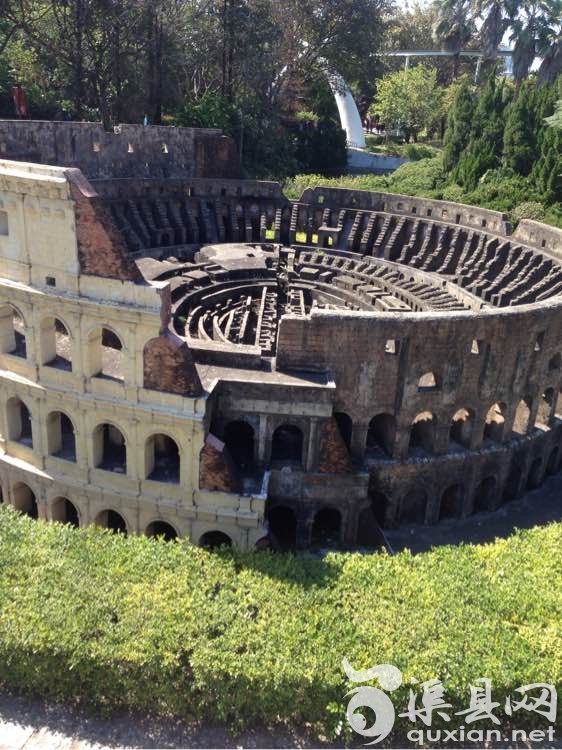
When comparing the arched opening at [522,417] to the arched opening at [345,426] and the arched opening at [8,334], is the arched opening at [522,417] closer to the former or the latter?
the arched opening at [345,426]

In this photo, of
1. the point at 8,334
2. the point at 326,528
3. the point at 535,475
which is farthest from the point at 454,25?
the point at 8,334

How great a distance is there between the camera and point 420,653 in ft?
50.5

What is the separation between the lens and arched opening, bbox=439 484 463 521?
25703 millimetres

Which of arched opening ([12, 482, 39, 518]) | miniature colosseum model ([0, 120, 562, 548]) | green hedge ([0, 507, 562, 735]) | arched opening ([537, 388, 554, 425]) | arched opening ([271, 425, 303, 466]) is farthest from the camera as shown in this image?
arched opening ([537, 388, 554, 425])

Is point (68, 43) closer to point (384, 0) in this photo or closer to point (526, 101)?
point (384, 0)

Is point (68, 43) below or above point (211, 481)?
above

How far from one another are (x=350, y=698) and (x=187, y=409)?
8.59 metres

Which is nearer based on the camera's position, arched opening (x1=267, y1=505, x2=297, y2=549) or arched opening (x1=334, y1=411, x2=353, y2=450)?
arched opening (x1=267, y1=505, x2=297, y2=549)

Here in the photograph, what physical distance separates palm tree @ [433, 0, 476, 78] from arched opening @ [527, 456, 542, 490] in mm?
54456

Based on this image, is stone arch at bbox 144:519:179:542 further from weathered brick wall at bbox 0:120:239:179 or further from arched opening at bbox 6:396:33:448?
weathered brick wall at bbox 0:120:239:179

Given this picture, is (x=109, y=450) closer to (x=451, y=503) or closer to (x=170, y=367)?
(x=170, y=367)

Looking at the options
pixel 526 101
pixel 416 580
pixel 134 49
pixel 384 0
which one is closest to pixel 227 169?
pixel 134 49

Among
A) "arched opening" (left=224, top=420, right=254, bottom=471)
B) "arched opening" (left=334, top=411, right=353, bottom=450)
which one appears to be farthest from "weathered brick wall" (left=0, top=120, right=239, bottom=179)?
"arched opening" (left=334, top=411, right=353, bottom=450)

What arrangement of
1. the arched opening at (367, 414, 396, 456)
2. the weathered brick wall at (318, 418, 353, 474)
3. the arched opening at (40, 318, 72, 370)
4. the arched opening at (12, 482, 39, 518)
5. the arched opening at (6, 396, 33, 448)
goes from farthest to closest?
1. the arched opening at (367, 414, 396, 456)
2. the arched opening at (12, 482, 39, 518)
3. the arched opening at (6, 396, 33, 448)
4. the weathered brick wall at (318, 418, 353, 474)
5. the arched opening at (40, 318, 72, 370)
